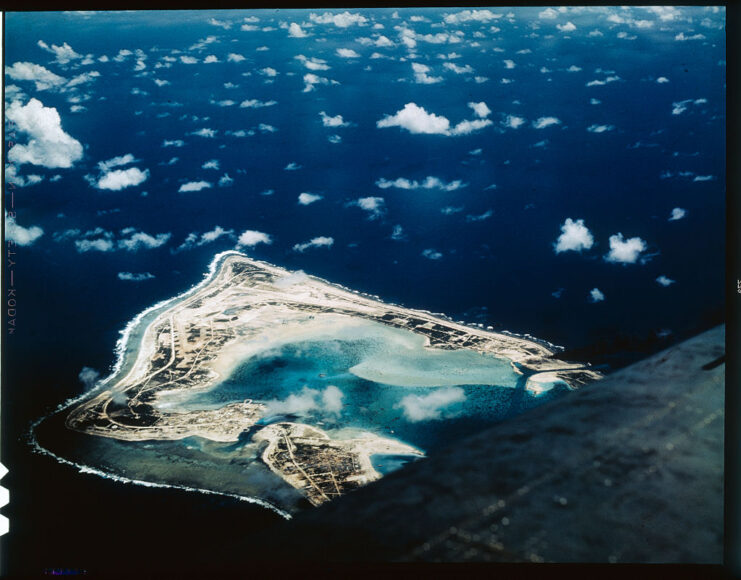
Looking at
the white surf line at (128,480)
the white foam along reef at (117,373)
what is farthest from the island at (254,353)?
the white surf line at (128,480)

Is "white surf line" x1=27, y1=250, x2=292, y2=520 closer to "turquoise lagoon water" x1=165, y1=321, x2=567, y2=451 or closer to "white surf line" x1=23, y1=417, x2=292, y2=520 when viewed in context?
"white surf line" x1=23, y1=417, x2=292, y2=520

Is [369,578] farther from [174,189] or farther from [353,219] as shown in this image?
[174,189]

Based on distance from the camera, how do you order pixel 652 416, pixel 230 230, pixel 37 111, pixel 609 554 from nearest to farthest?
pixel 609 554, pixel 652 416, pixel 37 111, pixel 230 230

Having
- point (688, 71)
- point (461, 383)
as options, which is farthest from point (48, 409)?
point (688, 71)

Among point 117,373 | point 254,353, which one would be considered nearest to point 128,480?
point 117,373

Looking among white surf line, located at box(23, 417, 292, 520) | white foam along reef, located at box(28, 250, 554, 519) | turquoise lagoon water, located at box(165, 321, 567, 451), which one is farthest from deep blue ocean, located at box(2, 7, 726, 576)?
white surf line, located at box(23, 417, 292, 520)

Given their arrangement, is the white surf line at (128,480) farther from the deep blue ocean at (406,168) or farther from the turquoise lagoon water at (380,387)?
the deep blue ocean at (406,168)

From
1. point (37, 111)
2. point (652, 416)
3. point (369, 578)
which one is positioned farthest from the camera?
point (37, 111)
